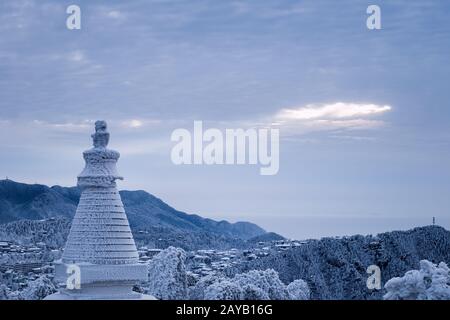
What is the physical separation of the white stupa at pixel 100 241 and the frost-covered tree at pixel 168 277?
49.7ft

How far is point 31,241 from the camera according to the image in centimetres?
7638

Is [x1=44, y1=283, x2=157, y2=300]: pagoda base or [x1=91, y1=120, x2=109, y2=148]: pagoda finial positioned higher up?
[x1=91, y1=120, x2=109, y2=148]: pagoda finial

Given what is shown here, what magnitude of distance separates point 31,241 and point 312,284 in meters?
33.7

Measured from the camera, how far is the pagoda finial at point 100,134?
1778cm

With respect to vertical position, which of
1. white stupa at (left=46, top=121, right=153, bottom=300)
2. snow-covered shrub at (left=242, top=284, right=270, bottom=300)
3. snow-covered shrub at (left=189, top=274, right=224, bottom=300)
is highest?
white stupa at (left=46, top=121, right=153, bottom=300)

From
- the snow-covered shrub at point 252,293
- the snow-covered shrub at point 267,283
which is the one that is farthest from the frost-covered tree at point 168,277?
the snow-covered shrub at point 252,293

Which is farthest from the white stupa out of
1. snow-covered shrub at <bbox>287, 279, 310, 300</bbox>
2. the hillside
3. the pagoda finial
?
the hillside

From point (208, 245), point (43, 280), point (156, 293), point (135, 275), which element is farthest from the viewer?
point (208, 245)

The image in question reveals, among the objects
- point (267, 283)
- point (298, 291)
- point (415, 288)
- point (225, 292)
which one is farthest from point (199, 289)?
point (415, 288)

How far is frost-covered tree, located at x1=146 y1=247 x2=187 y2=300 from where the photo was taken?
108ft

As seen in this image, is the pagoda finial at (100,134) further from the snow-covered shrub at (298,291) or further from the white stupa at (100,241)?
the snow-covered shrub at (298,291)

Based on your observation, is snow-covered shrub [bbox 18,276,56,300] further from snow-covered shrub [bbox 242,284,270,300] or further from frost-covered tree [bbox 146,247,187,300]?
snow-covered shrub [bbox 242,284,270,300]

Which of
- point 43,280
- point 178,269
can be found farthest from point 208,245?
point 43,280
